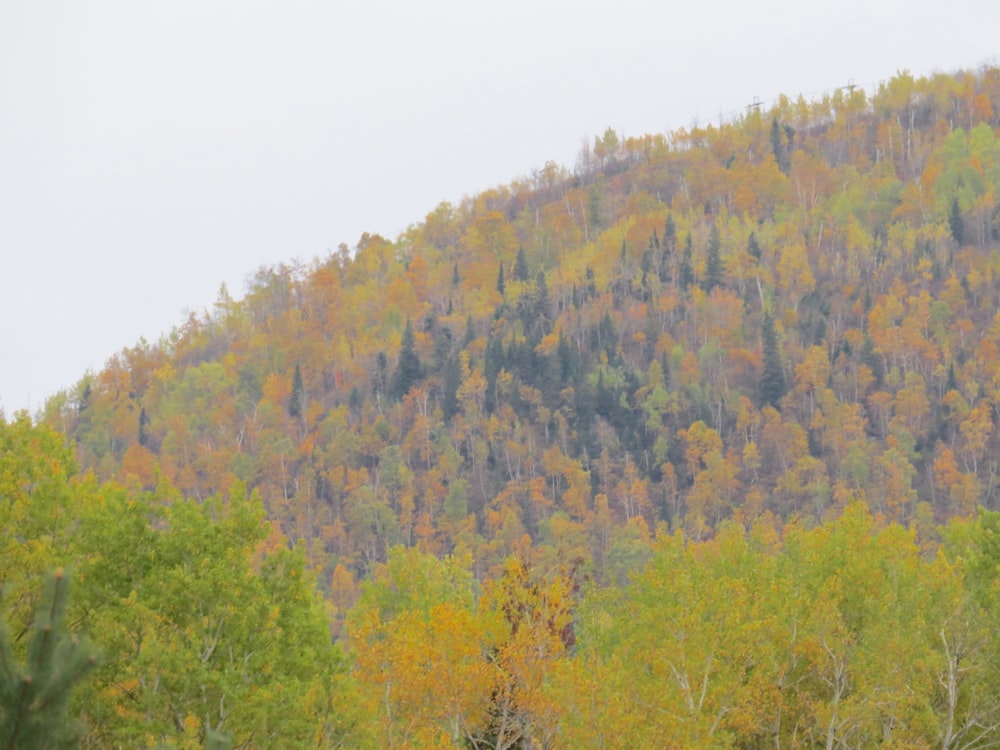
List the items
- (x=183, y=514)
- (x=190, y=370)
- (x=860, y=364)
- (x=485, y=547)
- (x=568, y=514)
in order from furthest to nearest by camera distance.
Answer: (x=190, y=370), (x=860, y=364), (x=568, y=514), (x=485, y=547), (x=183, y=514)

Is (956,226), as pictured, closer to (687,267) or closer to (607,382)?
(687,267)

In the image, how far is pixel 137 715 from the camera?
2317cm

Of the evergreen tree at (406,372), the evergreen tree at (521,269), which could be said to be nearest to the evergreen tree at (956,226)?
the evergreen tree at (521,269)

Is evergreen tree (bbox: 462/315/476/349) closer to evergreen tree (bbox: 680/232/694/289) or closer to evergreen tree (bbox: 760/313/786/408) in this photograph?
evergreen tree (bbox: 680/232/694/289)

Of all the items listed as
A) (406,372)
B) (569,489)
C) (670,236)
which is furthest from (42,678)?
(670,236)

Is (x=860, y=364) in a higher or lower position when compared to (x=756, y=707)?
lower

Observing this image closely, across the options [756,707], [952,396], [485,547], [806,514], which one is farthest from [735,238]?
[756,707]

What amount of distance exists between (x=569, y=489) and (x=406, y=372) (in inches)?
1216

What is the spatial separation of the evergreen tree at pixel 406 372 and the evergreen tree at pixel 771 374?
40814 mm

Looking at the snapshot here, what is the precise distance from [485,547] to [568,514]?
1187 cm

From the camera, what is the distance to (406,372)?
153m

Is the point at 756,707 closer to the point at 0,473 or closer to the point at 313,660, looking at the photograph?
the point at 313,660

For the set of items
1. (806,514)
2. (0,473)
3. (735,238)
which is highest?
(0,473)

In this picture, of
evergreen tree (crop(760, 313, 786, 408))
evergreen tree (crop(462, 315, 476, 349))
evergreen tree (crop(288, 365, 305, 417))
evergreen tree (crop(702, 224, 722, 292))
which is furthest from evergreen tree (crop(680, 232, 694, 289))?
evergreen tree (crop(288, 365, 305, 417))
